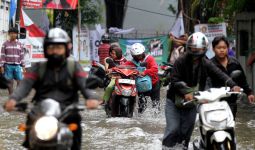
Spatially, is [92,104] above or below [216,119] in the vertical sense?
above

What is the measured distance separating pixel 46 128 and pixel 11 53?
1136 centimetres

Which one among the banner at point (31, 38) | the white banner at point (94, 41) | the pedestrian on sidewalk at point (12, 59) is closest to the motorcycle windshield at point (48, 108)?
the pedestrian on sidewalk at point (12, 59)

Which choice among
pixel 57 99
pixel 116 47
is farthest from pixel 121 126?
pixel 57 99

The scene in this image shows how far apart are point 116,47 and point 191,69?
21.0 ft

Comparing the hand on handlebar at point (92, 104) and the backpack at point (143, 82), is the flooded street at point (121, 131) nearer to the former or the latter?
the backpack at point (143, 82)

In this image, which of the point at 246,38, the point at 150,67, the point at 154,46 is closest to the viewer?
the point at 150,67

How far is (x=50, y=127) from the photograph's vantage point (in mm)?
5738

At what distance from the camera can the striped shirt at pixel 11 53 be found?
663 inches

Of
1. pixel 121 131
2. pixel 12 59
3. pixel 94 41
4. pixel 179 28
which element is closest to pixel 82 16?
pixel 94 41

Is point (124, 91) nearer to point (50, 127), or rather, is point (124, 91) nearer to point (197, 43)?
point (197, 43)

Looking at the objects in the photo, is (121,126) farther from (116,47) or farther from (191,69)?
(191,69)

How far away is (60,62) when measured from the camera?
21.0 ft

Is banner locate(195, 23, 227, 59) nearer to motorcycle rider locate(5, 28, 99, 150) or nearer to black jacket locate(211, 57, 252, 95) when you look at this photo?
black jacket locate(211, 57, 252, 95)

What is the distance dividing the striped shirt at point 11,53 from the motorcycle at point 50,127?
35.5ft
